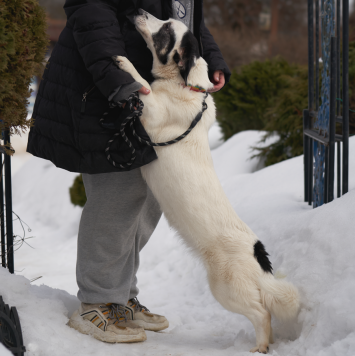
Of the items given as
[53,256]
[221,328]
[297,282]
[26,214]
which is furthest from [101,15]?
[26,214]

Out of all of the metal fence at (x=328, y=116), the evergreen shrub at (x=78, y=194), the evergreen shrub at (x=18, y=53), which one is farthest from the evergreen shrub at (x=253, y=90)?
the evergreen shrub at (x=18, y=53)

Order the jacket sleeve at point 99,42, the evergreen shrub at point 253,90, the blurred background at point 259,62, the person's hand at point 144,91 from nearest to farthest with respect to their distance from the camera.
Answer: the jacket sleeve at point 99,42
the person's hand at point 144,91
the blurred background at point 259,62
the evergreen shrub at point 253,90

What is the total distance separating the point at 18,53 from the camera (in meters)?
1.63

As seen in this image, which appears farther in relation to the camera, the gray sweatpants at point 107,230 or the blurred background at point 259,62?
the blurred background at point 259,62

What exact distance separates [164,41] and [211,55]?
41 cm

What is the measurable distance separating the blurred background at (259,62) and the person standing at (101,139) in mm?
2032

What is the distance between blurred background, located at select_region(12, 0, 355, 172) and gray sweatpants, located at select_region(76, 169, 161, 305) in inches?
91.7

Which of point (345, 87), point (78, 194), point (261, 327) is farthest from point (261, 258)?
point (78, 194)

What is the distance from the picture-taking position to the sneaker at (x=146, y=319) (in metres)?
2.26

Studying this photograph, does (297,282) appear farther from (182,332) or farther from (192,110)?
(192,110)

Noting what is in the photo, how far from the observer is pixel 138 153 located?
73.0 inches

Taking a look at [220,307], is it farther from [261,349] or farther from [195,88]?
[195,88]

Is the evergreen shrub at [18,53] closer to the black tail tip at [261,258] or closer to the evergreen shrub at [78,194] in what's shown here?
the black tail tip at [261,258]

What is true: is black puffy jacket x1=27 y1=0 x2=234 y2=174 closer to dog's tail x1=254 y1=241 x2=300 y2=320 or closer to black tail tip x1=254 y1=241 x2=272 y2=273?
black tail tip x1=254 y1=241 x2=272 y2=273
